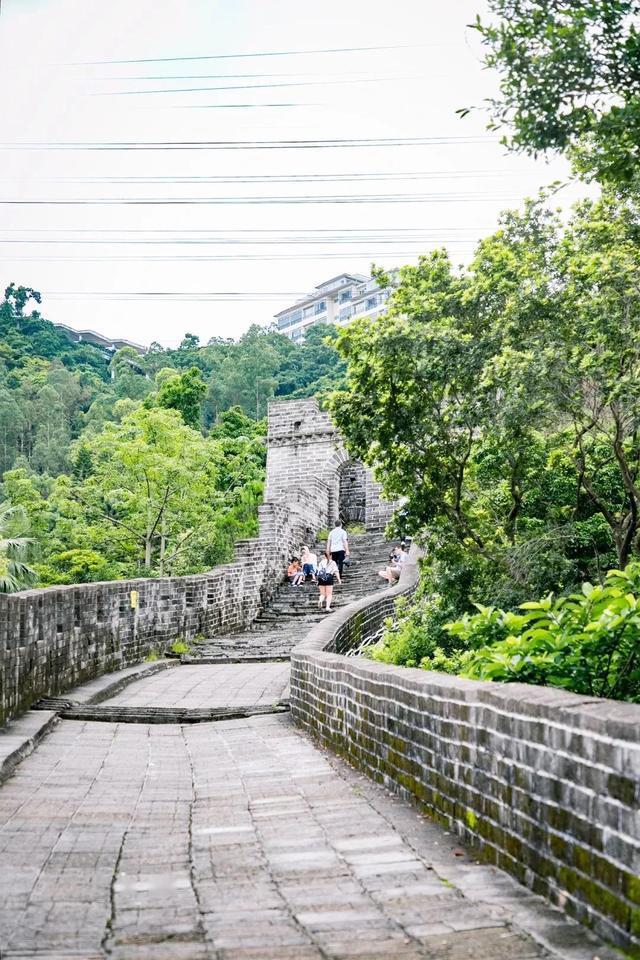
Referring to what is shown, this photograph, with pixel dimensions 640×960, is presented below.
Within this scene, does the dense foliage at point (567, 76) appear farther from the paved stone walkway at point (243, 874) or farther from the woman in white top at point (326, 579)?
the woman in white top at point (326, 579)

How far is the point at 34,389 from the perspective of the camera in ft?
227

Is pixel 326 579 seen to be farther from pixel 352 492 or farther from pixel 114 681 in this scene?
pixel 352 492

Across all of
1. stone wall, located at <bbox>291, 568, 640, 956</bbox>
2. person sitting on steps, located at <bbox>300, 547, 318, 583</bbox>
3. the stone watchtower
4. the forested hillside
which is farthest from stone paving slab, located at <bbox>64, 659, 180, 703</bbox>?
the stone watchtower

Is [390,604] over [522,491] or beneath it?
beneath

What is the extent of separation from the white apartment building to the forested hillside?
3320cm

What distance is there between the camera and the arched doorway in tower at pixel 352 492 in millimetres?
36625

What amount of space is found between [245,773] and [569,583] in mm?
6731

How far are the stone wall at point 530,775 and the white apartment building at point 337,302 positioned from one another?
334 ft

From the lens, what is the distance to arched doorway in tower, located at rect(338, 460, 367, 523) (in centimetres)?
3662

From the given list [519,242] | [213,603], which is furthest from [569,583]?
[213,603]

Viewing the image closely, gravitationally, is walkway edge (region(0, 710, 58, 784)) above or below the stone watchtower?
below

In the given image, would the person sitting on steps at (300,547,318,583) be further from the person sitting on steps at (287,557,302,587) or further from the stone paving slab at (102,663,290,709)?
the stone paving slab at (102,663,290,709)

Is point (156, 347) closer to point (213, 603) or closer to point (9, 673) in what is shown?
point (213, 603)

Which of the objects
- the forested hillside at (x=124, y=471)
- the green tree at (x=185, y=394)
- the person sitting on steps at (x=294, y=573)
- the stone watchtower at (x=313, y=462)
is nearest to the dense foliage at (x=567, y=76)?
the forested hillside at (x=124, y=471)
